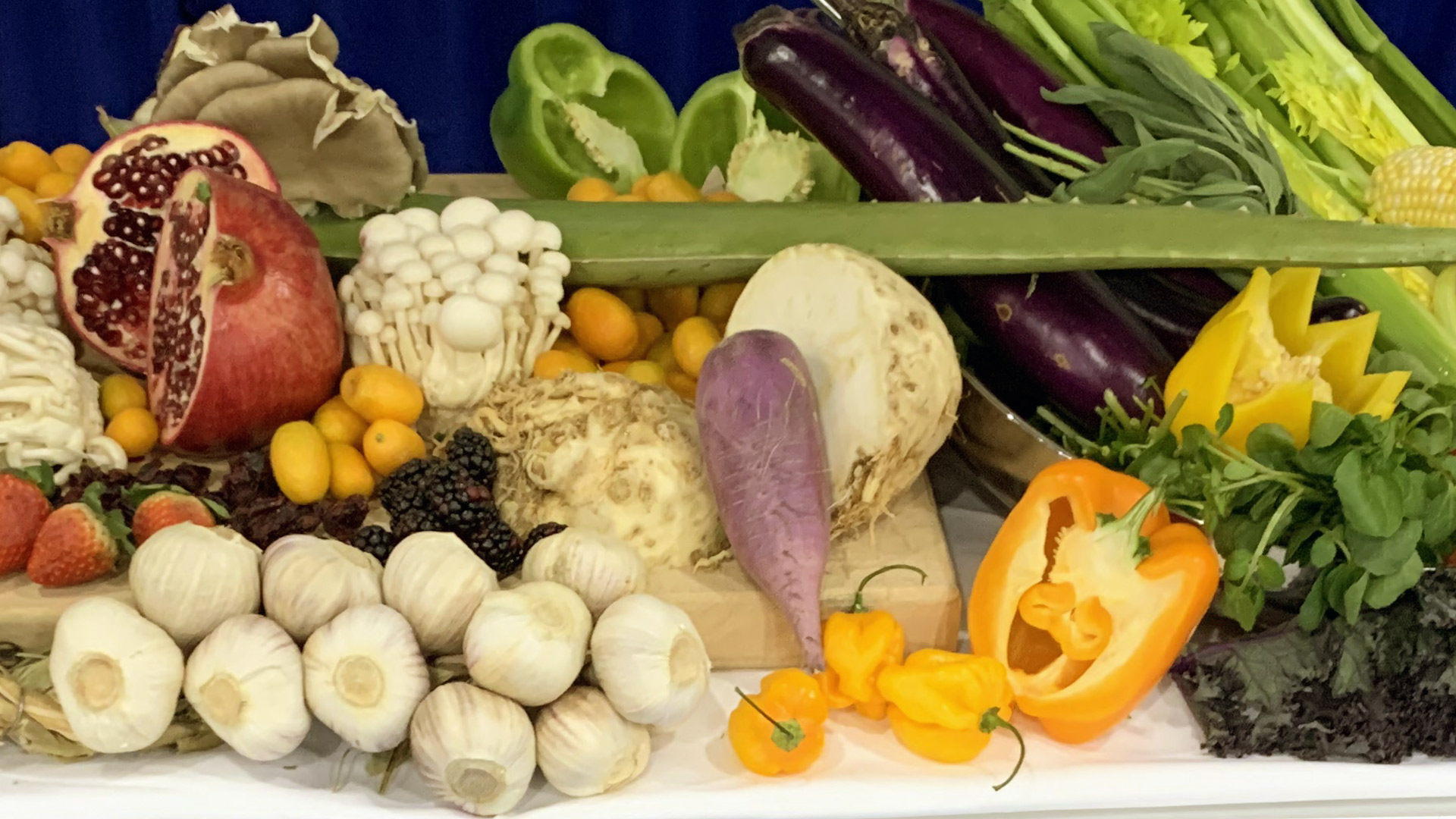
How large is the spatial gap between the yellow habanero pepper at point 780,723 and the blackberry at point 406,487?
36 centimetres

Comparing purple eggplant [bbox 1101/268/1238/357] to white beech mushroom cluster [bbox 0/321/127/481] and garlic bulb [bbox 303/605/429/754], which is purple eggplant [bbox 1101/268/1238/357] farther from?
white beech mushroom cluster [bbox 0/321/127/481]

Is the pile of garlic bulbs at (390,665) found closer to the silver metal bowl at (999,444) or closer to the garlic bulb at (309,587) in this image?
the garlic bulb at (309,587)

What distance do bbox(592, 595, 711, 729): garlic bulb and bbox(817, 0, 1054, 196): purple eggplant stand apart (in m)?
0.76

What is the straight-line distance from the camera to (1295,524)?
99 centimetres

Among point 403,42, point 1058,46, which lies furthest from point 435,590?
point 403,42

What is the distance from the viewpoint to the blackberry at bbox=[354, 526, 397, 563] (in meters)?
1.00

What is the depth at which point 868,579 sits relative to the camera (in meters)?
1.02

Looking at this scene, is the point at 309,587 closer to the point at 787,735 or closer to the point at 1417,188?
the point at 787,735

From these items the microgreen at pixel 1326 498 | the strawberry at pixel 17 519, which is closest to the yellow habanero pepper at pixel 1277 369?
the microgreen at pixel 1326 498

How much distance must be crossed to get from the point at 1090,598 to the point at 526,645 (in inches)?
18.4

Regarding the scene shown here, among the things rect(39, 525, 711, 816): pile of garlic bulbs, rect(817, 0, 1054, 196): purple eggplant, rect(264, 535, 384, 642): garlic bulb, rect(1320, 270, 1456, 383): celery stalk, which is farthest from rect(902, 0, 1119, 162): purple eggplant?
rect(264, 535, 384, 642): garlic bulb

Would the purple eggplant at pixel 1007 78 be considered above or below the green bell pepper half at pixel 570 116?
above

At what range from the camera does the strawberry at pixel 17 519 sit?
1000 millimetres

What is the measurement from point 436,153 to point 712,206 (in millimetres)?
1105
